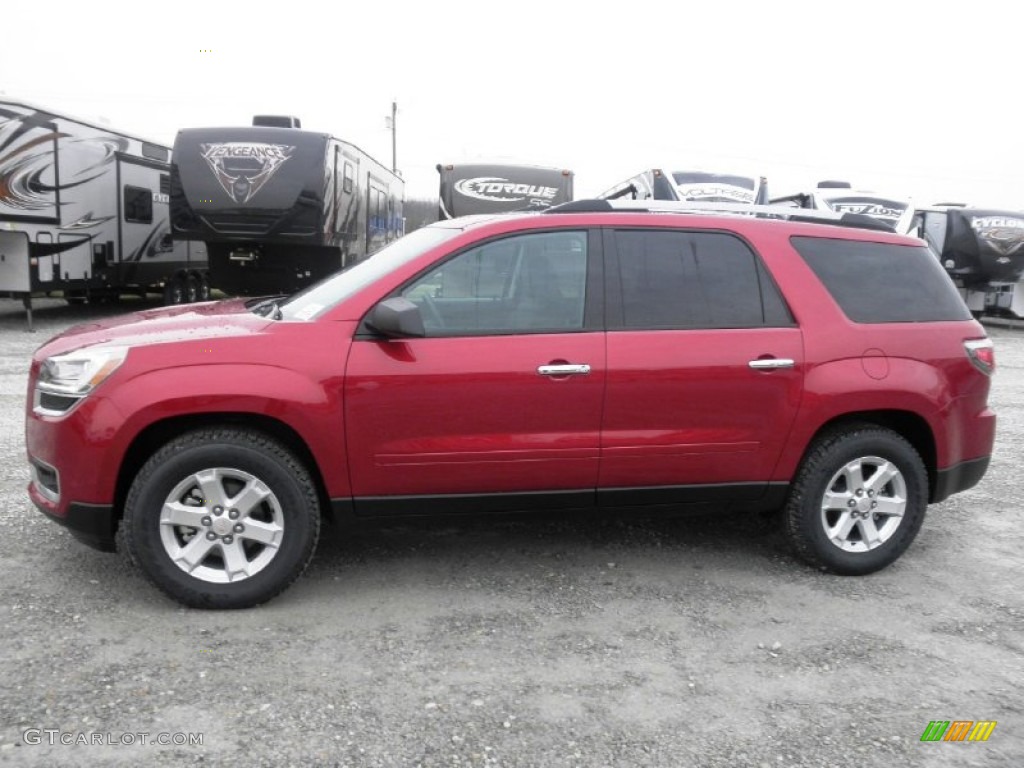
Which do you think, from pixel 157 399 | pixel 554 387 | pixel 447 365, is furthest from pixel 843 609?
pixel 157 399

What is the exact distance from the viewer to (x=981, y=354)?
4551 mm

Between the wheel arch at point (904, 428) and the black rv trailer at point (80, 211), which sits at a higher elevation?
the black rv trailer at point (80, 211)

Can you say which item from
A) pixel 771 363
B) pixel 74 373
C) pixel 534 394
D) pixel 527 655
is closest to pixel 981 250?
pixel 771 363

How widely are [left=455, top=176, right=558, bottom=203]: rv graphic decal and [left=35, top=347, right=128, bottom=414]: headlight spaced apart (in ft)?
40.4

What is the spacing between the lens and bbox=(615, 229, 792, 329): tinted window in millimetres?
4211

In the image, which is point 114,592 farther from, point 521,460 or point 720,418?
point 720,418

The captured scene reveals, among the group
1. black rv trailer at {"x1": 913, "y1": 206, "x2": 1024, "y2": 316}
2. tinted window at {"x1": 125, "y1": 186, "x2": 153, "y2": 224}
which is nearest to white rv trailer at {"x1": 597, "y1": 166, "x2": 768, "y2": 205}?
black rv trailer at {"x1": 913, "y1": 206, "x2": 1024, "y2": 316}

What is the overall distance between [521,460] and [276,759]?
1673mm

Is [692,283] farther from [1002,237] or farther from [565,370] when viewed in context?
[1002,237]

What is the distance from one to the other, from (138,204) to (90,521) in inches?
553

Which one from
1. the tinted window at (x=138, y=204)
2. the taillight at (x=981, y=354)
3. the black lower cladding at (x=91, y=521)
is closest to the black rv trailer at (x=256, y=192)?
the tinted window at (x=138, y=204)

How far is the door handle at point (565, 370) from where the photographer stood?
156 inches

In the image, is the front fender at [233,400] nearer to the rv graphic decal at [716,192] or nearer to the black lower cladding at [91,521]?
the black lower cladding at [91,521]

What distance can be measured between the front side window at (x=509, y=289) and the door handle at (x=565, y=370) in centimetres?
19
